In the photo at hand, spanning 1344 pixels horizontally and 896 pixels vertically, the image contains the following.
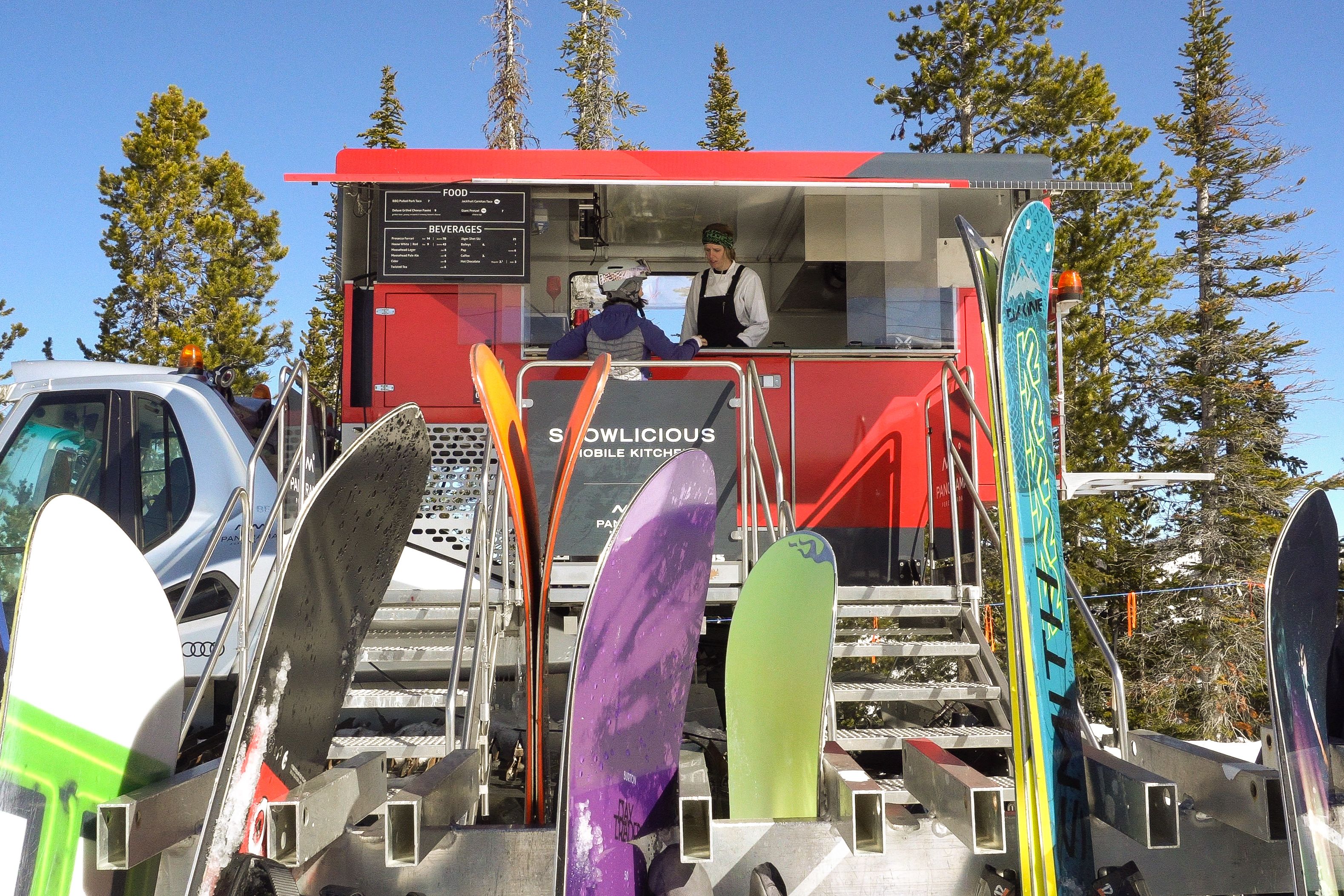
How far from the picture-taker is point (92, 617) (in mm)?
2047

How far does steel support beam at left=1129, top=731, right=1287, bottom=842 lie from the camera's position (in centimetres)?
184

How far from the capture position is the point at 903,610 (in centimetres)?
457

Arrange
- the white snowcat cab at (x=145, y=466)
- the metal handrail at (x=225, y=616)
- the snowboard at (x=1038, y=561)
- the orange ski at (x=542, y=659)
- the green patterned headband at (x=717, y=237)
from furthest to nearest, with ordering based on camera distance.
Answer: the green patterned headband at (x=717, y=237) < the white snowcat cab at (x=145, y=466) < the metal handrail at (x=225, y=616) < the orange ski at (x=542, y=659) < the snowboard at (x=1038, y=561)

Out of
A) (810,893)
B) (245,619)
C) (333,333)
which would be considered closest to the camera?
(810,893)

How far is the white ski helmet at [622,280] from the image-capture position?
199 inches

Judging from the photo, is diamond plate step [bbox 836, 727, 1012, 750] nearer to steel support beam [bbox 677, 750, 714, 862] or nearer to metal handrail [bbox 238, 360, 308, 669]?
steel support beam [bbox 677, 750, 714, 862]

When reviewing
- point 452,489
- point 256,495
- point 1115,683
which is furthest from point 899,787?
point 256,495

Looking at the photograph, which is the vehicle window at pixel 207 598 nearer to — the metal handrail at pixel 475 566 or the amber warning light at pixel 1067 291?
the metal handrail at pixel 475 566

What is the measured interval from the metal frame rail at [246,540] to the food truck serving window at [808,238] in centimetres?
172

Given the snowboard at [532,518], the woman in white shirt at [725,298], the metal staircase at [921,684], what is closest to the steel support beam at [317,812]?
the snowboard at [532,518]

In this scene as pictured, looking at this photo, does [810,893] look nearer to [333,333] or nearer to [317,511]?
[317,511]

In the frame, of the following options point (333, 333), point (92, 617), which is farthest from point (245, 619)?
point (333, 333)

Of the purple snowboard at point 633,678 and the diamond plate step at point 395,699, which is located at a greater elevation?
the purple snowboard at point 633,678

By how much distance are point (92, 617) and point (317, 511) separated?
1.60 feet
